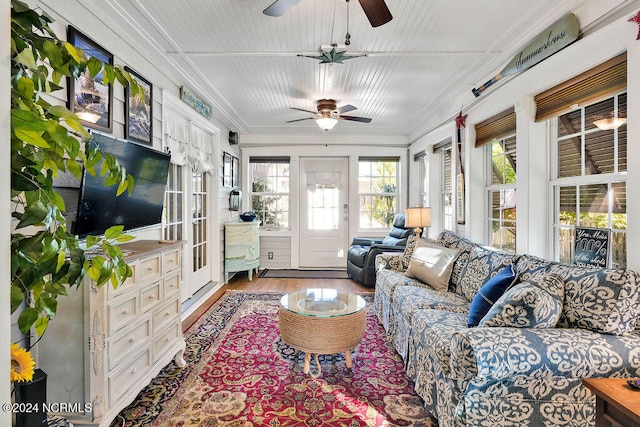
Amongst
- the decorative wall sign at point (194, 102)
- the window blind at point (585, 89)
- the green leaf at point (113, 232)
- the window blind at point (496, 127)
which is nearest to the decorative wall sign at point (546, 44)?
the window blind at point (585, 89)

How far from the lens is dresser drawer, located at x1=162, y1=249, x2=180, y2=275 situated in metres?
2.10

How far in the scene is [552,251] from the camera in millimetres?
2445

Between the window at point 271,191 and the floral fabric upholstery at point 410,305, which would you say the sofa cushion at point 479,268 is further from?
the window at point 271,191

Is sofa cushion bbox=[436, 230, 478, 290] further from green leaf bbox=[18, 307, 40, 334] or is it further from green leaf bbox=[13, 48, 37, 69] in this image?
green leaf bbox=[13, 48, 37, 69]

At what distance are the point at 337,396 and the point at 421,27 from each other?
266 cm

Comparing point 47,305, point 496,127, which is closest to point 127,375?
point 47,305

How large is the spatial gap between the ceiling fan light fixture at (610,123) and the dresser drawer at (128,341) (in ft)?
10.1

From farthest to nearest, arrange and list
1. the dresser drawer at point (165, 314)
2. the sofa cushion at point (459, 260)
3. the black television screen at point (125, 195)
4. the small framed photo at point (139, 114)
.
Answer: the sofa cushion at point (459, 260), the small framed photo at point (139, 114), the dresser drawer at point (165, 314), the black television screen at point (125, 195)

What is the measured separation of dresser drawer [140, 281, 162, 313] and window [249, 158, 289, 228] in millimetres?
3920

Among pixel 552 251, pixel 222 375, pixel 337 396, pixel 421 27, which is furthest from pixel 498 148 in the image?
pixel 222 375

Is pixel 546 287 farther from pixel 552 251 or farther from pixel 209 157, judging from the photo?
pixel 209 157

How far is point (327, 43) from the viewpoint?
2600 millimetres

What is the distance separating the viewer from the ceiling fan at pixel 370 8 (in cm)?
163

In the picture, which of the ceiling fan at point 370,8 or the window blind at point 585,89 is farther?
the window blind at point 585,89
